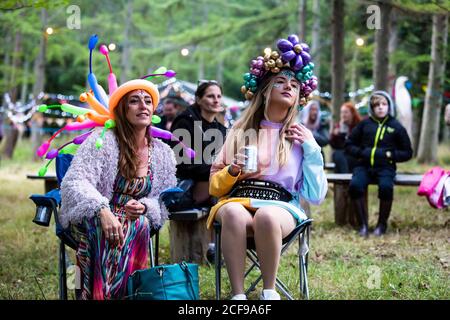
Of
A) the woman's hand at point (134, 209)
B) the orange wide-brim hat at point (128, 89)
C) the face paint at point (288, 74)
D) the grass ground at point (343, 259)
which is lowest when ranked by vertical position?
the grass ground at point (343, 259)

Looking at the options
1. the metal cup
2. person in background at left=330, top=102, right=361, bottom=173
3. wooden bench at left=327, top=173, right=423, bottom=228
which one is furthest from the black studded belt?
person in background at left=330, top=102, right=361, bottom=173

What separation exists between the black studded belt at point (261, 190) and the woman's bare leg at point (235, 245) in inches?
10.4

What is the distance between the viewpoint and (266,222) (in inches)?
139

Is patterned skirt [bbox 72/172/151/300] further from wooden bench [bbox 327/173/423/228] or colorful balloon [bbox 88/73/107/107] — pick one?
wooden bench [bbox 327/173/423/228]

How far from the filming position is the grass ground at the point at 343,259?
14.4 feet

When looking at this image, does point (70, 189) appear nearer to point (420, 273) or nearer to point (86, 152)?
point (86, 152)

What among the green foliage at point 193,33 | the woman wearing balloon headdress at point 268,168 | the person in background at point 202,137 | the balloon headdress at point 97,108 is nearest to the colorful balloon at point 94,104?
the balloon headdress at point 97,108

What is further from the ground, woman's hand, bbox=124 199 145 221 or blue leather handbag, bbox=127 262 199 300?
woman's hand, bbox=124 199 145 221

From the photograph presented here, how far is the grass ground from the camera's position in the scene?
439 cm

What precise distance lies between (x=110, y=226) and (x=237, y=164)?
794 mm

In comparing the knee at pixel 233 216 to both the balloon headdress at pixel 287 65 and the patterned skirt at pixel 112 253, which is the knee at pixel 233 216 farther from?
the balloon headdress at pixel 287 65

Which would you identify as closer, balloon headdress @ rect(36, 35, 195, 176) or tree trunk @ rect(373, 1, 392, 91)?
balloon headdress @ rect(36, 35, 195, 176)

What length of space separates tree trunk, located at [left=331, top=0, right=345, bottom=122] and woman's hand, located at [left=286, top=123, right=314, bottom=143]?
23.0 feet

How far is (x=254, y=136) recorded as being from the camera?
13.2 ft
